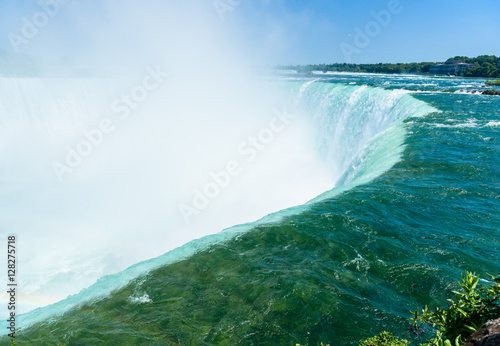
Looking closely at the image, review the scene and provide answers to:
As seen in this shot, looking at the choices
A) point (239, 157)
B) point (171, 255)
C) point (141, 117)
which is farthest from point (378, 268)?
point (141, 117)

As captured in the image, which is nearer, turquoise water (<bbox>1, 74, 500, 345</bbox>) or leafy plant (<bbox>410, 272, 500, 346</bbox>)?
leafy plant (<bbox>410, 272, 500, 346</bbox>)

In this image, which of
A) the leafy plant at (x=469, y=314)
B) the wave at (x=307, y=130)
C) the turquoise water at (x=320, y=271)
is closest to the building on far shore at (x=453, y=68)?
the wave at (x=307, y=130)

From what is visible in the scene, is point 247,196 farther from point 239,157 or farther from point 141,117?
point 141,117
